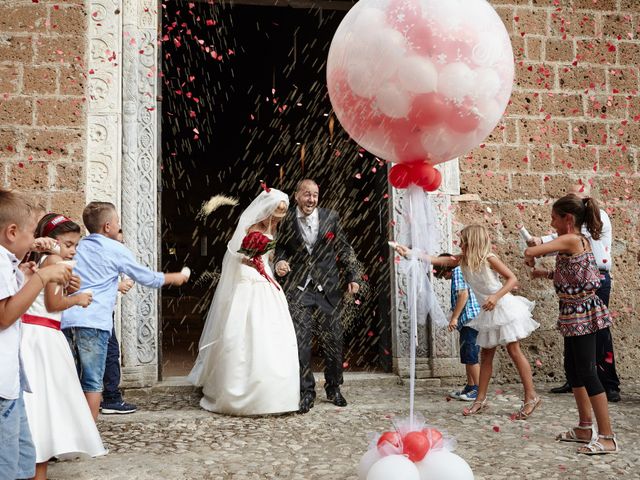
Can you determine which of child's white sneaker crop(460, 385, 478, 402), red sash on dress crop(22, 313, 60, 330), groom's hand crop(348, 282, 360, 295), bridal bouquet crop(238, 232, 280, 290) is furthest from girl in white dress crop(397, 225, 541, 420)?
red sash on dress crop(22, 313, 60, 330)

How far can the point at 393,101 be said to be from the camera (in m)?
2.54

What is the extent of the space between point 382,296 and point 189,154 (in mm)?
9332

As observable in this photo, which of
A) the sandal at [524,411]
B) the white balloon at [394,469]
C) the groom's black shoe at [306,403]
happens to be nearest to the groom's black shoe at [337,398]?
the groom's black shoe at [306,403]

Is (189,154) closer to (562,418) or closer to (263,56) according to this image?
(263,56)

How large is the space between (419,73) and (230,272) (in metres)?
Answer: 3.05

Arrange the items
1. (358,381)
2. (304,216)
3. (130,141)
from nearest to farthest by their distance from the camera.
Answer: (304,216)
(130,141)
(358,381)

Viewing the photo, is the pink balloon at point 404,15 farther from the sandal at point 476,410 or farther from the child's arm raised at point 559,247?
the sandal at point 476,410

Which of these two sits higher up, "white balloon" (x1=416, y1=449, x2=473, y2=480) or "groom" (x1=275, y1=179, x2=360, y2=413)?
"groom" (x1=275, y1=179, x2=360, y2=413)

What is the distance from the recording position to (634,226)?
618 centimetres

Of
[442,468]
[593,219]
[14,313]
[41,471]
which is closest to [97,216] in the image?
[41,471]

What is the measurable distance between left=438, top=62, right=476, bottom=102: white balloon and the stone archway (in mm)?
3610

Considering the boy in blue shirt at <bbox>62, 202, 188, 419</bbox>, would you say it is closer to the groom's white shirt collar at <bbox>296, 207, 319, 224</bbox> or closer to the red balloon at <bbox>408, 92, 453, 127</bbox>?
the groom's white shirt collar at <bbox>296, 207, 319, 224</bbox>

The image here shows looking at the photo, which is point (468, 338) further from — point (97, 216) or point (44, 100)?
point (44, 100)

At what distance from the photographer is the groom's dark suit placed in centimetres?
509
